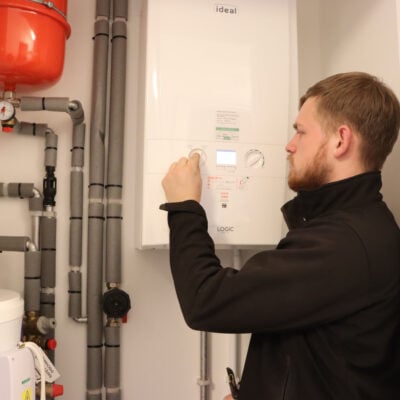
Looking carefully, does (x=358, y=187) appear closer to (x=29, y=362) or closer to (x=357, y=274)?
(x=357, y=274)

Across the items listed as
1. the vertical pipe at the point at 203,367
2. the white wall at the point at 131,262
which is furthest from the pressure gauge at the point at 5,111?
the vertical pipe at the point at 203,367

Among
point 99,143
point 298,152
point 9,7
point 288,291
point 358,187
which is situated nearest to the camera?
point 288,291

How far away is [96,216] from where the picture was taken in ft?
4.68

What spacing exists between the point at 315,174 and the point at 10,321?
762mm

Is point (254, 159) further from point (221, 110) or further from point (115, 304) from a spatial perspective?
point (115, 304)

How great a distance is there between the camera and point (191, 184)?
3.42 ft

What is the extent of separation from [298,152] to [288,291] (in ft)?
1.15

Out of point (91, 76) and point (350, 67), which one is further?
point (91, 76)

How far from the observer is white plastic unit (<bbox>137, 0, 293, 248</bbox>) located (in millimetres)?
1227

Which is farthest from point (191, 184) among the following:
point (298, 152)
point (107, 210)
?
point (107, 210)

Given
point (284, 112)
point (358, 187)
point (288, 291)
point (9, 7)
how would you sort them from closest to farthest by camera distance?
point (288, 291), point (358, 187), point (9, 7), point (284, 112)

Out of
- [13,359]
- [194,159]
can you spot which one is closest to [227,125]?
[194,159]

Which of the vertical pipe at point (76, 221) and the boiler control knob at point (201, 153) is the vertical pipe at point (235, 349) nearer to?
the boiler control knob at point (201, 153)

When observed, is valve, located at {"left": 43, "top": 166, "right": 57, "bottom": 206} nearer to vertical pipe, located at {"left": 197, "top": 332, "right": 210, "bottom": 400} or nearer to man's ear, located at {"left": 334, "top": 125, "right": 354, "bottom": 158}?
vertical pipe, located at {"left": 197, "top": 332, "right": 210, "bottom": 400}
